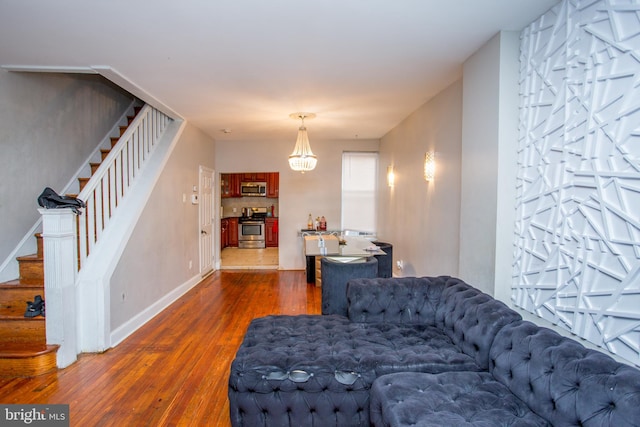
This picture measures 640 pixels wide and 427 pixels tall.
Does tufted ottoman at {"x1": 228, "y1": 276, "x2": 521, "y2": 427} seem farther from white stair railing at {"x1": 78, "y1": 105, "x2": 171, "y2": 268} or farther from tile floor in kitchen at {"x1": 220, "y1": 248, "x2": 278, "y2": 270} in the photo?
tile floor in kitchen at {"x1": 220, "y1": 248, "x2": 278, "y2": 270}

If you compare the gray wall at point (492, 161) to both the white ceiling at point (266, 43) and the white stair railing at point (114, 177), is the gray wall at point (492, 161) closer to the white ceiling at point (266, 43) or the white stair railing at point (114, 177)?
the white ceiling at point (266, 43)

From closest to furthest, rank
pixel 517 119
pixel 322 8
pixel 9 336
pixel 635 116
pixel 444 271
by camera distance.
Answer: pixel 635 116, pixel 322 8, pixel 517 119, pixel 9 336, pixel 444 271

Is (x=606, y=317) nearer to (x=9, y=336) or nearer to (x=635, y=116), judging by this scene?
(x=635, y=116)

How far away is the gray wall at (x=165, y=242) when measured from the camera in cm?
347

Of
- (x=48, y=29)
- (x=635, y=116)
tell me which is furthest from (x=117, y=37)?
(x=635, y=116)

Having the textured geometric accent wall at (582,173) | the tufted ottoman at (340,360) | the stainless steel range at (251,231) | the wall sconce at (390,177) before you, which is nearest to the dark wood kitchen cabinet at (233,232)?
the stainless steel range at (251,231)

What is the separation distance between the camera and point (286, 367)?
6.30ft

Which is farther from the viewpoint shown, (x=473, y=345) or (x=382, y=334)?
(x=382, y=334)

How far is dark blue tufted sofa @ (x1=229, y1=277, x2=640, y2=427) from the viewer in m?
1.40

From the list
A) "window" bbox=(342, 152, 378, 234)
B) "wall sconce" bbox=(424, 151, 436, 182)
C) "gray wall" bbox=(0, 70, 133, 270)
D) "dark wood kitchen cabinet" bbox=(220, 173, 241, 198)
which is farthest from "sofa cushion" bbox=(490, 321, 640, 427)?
"dark wood kitchen cabinet" bbox=(220, 173, 241, 198)

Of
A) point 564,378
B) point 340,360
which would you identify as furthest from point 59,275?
point 564,378

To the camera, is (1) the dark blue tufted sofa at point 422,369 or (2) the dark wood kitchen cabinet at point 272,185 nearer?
(1) the dark blue tufted sofa at point 422,369

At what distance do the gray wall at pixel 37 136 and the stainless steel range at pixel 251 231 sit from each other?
18.0 feet

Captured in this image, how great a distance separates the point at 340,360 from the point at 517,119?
2.02m
